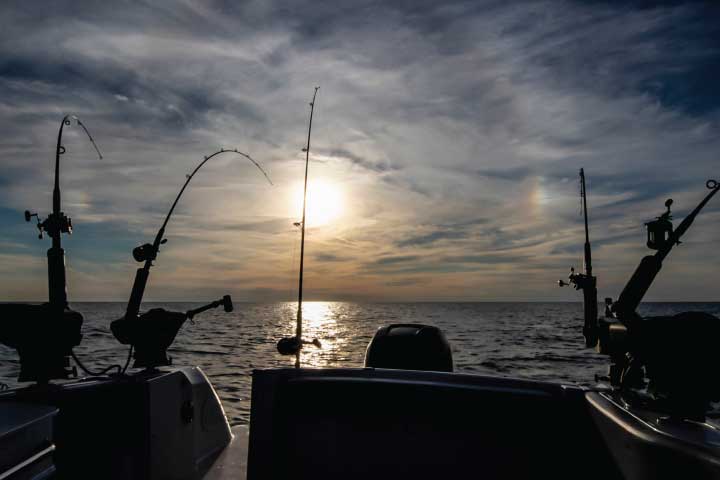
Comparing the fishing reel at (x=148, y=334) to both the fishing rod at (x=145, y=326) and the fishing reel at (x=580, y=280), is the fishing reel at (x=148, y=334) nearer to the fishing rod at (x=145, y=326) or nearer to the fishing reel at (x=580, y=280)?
the fishing rod at (x=145, y=326)

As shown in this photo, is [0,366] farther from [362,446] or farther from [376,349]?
[362,446]

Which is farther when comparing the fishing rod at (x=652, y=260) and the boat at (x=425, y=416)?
the fishing rod at (x=652, y=260)

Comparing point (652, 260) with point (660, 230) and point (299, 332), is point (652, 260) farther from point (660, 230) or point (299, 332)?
point (299, 332)

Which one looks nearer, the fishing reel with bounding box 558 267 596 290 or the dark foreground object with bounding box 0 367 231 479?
the dark foreground object with bounding box 0 367 231 479

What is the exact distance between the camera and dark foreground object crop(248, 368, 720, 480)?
2.58 metres

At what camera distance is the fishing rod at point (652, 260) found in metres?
3.58

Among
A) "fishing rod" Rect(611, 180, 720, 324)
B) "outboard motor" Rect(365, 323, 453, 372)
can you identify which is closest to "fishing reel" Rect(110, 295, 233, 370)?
"outboard motor" Rect(365, 323, 453, 372)

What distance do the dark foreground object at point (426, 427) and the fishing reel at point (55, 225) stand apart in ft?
6.89

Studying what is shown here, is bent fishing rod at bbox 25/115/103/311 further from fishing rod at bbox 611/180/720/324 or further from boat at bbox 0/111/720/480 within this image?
fishing rod at bbox 611/180/720/324

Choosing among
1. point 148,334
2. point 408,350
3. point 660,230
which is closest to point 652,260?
point 660,230

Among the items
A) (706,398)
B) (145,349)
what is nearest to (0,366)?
(145,349)

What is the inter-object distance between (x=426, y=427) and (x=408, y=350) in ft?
5.24

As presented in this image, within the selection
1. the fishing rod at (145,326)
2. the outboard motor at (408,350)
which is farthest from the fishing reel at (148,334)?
the outboard motor at (408,350)

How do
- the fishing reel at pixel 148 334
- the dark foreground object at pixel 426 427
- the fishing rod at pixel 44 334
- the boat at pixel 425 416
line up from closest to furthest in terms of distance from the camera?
the boat at pixel 425 416 → the dark foreground object at pixel 426 427 → the fishing rod at pixel 44 334 → the fishing reel at pixel 148 334
